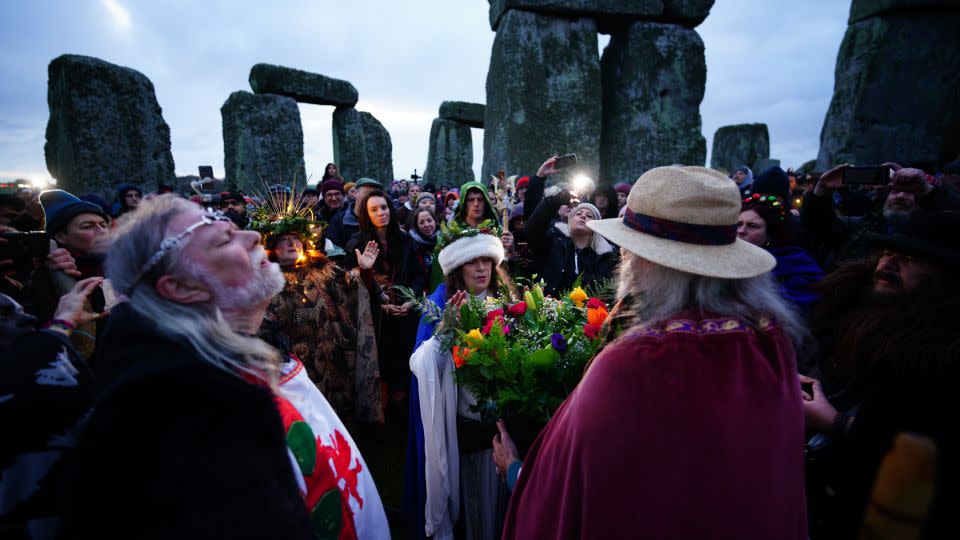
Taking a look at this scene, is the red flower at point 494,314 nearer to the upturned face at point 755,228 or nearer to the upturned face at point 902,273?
the upturned face at point 902,273

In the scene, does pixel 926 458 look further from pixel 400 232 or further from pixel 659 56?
pixel 659 56

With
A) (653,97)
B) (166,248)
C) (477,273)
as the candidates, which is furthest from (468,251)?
(653,97)

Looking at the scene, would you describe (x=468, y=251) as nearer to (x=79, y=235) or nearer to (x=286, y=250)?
(x=286, y=250)

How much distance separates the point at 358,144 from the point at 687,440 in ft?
57.8

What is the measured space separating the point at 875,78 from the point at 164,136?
14058 millimetres

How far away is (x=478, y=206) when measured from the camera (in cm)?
468

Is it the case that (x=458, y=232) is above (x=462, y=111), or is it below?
below

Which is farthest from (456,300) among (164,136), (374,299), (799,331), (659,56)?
(659,56)

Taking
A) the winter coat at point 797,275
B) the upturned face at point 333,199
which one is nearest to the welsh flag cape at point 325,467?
the winter coat at point 797,275

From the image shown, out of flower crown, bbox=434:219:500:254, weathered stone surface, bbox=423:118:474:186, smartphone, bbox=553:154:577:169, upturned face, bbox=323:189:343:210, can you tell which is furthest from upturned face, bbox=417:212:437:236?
weathered stone surface, bbox=423:118:474:186

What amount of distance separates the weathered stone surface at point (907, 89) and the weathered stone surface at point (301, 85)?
14719mm

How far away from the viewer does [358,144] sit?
17078 millimetres

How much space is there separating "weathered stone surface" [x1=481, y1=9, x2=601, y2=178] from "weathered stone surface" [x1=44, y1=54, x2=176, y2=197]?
A: 7.01m

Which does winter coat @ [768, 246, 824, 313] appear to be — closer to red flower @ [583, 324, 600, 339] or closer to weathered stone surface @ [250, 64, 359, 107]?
red flower @ [583, 324, 600, 339]
